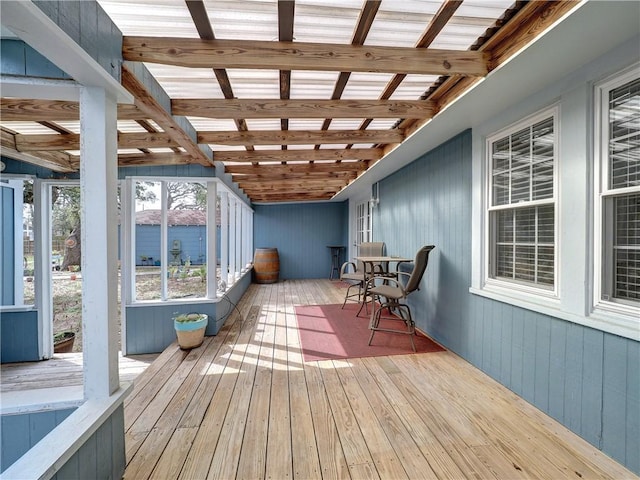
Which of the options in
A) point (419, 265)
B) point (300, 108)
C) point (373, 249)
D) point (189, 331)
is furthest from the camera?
point (373, 249)

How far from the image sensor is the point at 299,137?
9.46ft

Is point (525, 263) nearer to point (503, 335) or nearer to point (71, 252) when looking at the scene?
point (503, 335)

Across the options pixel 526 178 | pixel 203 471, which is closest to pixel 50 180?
pixel 203 471

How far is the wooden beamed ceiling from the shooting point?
1.47 metres

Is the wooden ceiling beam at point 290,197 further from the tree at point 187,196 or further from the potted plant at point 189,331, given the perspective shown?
the potted plant at point 189,331

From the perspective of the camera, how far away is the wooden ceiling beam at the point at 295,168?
4.19 meters

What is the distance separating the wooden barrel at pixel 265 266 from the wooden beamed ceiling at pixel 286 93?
13.0 feet

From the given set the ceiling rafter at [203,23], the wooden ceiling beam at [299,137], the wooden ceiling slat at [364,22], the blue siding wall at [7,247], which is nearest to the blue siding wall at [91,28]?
the ceiling rafter at [203,23]

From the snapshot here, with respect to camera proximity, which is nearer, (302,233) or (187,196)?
(187,196)

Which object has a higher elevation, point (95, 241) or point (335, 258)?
point (95, 241)

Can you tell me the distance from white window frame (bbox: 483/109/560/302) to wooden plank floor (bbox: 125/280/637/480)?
2.57 ft

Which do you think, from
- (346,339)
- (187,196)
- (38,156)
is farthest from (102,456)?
(187,196)

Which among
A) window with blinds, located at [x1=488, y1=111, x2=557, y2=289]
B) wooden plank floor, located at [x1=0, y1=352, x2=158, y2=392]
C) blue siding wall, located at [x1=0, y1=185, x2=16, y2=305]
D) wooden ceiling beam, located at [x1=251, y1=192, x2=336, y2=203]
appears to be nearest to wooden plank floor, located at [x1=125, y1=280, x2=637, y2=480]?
wooden plank floor, located at [x1=0, y1=352, x2=158, y2=392]

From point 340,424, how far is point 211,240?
2.68m
